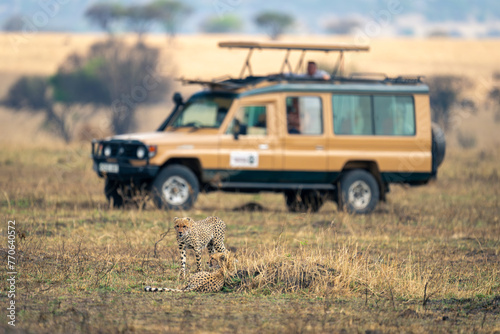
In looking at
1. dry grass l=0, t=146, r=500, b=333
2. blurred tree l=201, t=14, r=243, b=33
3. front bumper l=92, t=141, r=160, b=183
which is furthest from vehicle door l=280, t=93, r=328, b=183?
blurred tree l=201, t=14, r=243, b=33

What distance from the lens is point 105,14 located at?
62.4m

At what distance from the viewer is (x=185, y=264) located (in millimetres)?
9188

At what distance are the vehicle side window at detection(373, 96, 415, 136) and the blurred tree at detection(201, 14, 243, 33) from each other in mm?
87551

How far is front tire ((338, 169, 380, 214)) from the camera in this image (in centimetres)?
1525

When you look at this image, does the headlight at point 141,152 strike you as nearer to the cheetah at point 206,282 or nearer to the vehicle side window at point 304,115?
the vehicle side window at point 304,115

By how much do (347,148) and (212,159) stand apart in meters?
2.26

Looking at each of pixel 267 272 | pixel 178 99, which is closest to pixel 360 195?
pixel 178 99

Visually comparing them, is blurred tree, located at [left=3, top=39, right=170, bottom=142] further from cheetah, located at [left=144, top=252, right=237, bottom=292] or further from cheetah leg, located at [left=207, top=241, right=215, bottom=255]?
cheetah, located at [left=144, top=252, right=237, bottom=292]

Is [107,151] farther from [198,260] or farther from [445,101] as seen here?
[445,101]

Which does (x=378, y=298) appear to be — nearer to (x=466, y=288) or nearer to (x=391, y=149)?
(x=466, y=288)

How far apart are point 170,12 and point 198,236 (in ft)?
199

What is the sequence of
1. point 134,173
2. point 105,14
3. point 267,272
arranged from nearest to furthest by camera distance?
point 267,272, point 134,173, point 105,14

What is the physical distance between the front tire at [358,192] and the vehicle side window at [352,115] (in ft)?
2.31

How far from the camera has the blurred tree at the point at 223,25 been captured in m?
102
